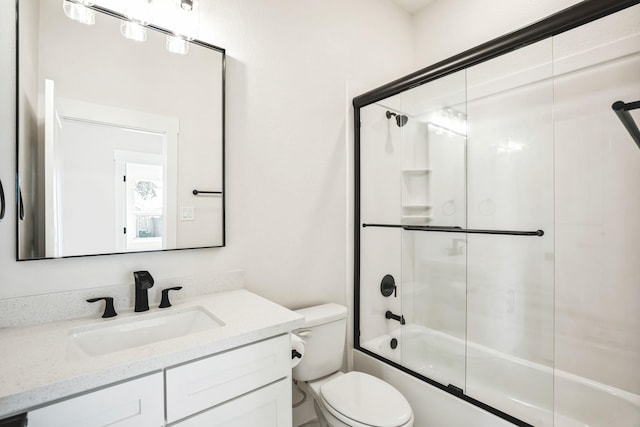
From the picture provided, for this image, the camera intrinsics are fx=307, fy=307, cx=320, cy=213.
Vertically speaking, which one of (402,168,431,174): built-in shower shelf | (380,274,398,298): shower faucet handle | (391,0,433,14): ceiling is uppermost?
(391,0,433,14): ceiling

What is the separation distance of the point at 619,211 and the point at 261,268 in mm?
1828

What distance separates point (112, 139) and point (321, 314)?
126cm

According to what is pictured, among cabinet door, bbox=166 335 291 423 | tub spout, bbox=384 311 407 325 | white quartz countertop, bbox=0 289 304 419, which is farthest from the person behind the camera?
tub spout, bbox=384 311 407 325

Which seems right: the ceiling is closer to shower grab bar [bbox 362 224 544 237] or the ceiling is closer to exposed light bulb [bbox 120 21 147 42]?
shower grab bar [bbox 362 224 544 237]

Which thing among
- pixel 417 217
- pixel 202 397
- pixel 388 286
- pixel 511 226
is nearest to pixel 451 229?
pixel 417 217

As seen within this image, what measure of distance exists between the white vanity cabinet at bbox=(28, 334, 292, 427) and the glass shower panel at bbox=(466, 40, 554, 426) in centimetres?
105

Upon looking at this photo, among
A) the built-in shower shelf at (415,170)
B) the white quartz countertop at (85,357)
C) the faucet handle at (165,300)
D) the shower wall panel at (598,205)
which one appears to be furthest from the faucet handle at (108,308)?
the shower wall panel at (598,205)

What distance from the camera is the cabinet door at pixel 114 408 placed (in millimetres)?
A: 723

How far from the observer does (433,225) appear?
1884 millimetres

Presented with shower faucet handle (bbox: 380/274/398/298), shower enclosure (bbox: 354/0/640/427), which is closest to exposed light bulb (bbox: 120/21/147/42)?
shower enclosure (bbox: 354/0/640/427)

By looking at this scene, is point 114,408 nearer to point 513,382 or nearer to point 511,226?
point 513,382

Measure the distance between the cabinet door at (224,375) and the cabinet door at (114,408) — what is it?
4 cm

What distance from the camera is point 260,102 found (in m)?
1.66

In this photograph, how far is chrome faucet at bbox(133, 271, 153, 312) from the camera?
1.21 meters
